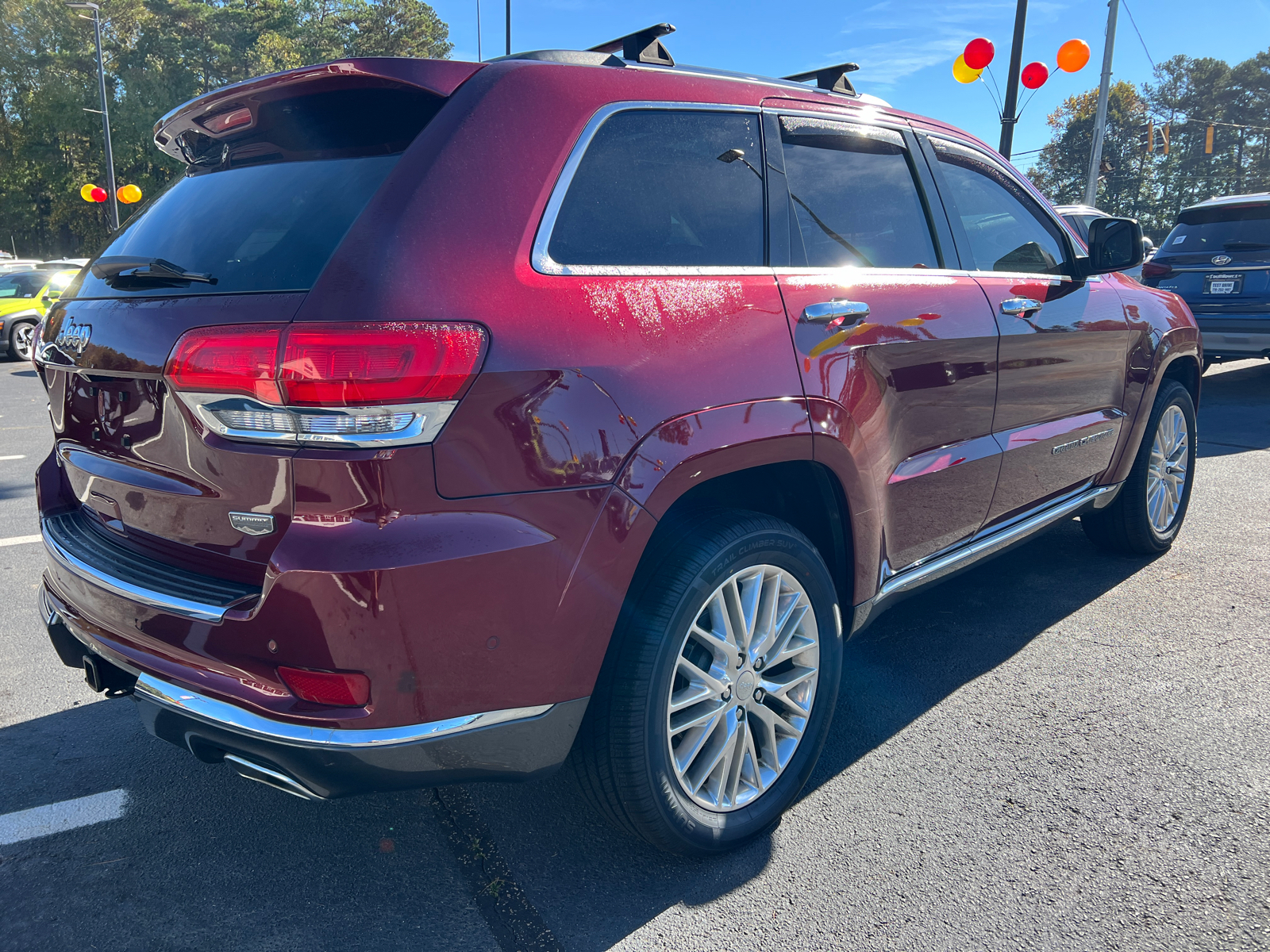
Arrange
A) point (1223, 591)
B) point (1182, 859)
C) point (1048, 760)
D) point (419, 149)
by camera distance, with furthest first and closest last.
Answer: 1. point (1223, 591)
2. point (1048, 760)
3. point (1182, 859)
4. point (419, 149)

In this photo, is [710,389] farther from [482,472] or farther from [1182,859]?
[1182,859]

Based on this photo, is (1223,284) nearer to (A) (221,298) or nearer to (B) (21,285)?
(A) (221,298)

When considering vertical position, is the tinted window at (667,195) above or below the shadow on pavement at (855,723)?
above

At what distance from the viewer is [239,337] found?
5.67ft

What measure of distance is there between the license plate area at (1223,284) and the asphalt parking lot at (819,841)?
7123mm

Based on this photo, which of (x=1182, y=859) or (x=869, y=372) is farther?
(x=869, y=372)

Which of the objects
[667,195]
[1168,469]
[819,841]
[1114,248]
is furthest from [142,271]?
[1168,469]

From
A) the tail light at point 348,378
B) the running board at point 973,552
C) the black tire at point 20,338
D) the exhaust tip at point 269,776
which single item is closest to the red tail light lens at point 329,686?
the exhaust tip at point 269,776

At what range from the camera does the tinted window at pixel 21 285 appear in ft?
48.6

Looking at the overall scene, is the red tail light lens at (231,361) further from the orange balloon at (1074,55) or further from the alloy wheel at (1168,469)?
the orange balloon at (1074,55)

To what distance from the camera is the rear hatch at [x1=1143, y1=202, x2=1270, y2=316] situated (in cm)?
898

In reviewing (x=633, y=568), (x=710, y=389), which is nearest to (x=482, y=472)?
(x=633, y=568)

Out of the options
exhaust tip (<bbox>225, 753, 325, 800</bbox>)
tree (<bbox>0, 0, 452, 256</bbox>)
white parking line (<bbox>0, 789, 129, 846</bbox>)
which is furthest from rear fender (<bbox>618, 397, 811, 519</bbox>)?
tree (<bbox>0, 0, 452, 256</bbox>)

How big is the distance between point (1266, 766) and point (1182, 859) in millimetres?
650
